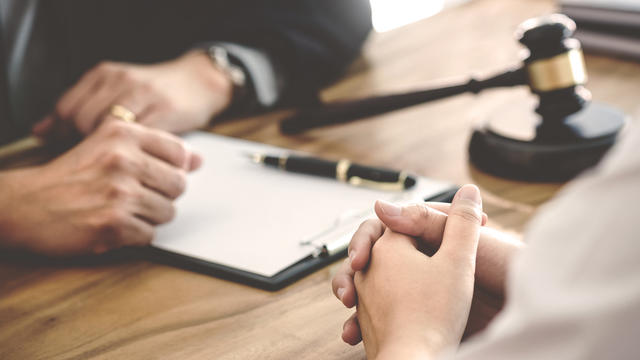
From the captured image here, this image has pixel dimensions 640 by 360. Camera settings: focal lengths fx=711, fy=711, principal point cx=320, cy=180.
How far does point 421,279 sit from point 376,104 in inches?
19.9

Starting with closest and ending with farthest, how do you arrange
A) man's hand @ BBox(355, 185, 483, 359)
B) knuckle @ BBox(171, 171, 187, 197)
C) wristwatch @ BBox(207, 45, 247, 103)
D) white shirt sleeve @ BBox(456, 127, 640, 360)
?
white shirt sleeve @ BBox(456, 127, 640, 360) → man's hand @ BBox(355, 185, 483, 359) → knuckle @ BBox(171, 171, 187, 197) → wristwatch @ BBox(207, 45, 247, 103)

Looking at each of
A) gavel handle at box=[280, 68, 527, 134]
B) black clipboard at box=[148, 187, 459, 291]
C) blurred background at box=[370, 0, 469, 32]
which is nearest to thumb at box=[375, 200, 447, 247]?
black clipboard at box=[148, 187, 459, 291]

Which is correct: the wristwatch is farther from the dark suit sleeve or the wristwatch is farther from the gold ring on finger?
the gold ring on finger

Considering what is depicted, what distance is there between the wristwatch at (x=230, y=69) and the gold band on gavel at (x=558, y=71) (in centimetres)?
52

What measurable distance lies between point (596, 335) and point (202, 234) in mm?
555

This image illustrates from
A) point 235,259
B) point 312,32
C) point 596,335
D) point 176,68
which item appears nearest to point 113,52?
point 176,68

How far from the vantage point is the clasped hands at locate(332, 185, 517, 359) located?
0.44m

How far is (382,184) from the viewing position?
78cm

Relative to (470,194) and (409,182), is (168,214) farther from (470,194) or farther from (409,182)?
(470,194)

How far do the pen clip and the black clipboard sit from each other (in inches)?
4.7

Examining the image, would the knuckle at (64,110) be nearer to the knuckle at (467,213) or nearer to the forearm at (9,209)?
the forearm at (9,209)

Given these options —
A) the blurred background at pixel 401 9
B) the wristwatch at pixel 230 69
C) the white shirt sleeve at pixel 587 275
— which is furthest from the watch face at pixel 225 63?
the white shirt sleeve at pixel 587 275

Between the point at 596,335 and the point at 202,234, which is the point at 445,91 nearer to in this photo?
the point at 202,234

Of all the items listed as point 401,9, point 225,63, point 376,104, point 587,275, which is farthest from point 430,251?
point 401,9
